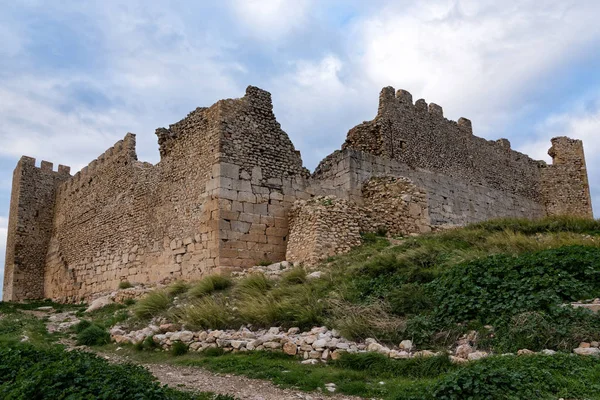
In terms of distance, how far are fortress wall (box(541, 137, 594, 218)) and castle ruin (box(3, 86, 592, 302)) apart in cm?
7

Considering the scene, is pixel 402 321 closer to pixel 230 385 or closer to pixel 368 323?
pixel 368 323

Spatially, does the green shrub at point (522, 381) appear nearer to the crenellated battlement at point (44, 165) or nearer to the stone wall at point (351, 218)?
the stone wall at point (351, 218)

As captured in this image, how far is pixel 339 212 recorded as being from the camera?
1490 cm

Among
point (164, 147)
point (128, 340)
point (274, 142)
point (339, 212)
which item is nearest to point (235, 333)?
point (128, 340)

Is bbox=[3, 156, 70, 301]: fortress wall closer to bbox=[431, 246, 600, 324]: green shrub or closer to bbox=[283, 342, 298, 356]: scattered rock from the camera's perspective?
bbox=[283, 342, 298, 356]: scattered rock

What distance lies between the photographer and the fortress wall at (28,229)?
84.3 ft

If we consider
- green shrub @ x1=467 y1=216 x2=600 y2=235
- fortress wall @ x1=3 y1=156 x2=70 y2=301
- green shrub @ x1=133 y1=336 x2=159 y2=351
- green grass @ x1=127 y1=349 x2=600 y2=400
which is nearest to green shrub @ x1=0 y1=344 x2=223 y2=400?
green grass @ x1=127 y1=349 x2=600 y2=400

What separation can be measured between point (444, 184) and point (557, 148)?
442 inches

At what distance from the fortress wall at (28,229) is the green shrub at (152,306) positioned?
1647 centimetres

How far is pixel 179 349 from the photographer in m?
8.87

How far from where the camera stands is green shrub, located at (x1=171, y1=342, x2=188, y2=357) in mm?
8836

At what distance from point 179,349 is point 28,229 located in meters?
20.7

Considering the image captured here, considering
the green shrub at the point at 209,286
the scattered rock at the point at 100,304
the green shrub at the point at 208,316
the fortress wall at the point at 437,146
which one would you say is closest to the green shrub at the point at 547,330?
the green shrub at the point at 208,316

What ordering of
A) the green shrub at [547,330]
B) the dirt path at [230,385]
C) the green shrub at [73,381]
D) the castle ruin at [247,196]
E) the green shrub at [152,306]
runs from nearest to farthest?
the green shrub at [73,381] < the dirt path at [230,385] < the green shrub at [547,330] < the green shrub at [152,306] < the castle ruin at [247,196]
